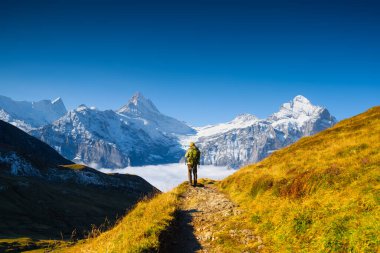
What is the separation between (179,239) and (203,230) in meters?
1.83

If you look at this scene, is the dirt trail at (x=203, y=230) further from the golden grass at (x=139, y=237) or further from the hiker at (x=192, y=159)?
the hiker at (x=192, y=159)

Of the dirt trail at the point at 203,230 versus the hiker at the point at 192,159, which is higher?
the hiker at the point at 192,159

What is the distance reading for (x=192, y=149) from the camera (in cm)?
4738

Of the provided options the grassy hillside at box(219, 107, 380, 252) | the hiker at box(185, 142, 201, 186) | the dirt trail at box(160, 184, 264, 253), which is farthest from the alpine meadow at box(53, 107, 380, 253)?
the hiker at box(185, 142, 201, 186)

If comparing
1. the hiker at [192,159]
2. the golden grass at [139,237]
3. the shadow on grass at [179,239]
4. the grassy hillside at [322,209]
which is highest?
the hiker at [192,159]

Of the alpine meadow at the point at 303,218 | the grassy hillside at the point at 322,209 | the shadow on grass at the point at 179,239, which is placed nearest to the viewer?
the grassy hillside at the point at 322,209

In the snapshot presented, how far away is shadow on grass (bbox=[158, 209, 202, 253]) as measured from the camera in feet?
54.5

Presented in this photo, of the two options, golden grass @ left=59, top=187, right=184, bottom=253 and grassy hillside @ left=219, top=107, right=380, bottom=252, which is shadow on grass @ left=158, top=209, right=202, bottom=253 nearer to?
golden grass @ left=59, top=187, right=184, bottom=253

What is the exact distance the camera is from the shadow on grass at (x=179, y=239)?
16.6 meters

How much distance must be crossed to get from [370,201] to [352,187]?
9.62 feet

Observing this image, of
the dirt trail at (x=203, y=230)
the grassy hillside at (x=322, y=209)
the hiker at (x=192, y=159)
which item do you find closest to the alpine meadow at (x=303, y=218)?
the grassy hillside at (x=322, y=209)

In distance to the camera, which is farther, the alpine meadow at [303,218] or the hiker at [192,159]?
the hiker at [192,159]

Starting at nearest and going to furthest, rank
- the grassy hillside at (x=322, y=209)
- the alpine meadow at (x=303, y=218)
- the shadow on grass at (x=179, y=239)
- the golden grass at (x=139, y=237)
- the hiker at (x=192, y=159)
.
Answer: the grassy hillside at (x=322, y=209), the alpine meadow at (x=303, y=218), the golden grass at (x=139, y=237), the shadow on grass at (x=179, y=239), the hiker at (x=192, y=159)

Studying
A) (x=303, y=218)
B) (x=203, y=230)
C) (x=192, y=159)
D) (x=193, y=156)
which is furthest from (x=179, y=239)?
(x=193, y=156)
